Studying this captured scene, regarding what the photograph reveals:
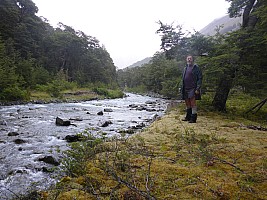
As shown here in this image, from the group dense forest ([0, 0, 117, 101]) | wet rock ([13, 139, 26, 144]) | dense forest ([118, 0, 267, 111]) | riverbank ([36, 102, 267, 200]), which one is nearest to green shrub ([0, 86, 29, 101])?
dense forest ([0, 0, 117, 101])

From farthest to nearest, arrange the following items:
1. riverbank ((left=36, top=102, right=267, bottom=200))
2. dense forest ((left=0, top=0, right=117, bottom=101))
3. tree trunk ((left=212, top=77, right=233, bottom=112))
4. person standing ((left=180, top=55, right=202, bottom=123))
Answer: dense forest ((left=0, top=0, right=117, bottom=101))
tree trunk ((left=212, top=77, right=233, bottom=112))
person standing ((left=180, top=55, right=202, bottom=123))
riverbank ((left=36, top=102, right=267, bottom=200))

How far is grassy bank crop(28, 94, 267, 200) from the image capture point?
2.30m

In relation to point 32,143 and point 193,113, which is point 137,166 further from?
point 32,143

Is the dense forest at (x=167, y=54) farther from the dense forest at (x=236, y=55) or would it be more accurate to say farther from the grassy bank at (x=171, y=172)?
the grassy bank at (x=171, y=172)

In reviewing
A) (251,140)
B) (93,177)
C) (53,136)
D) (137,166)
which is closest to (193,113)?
(251,140)

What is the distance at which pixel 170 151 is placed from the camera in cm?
382

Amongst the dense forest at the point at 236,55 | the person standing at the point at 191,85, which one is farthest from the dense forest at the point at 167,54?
the person standing at the point at 191,85

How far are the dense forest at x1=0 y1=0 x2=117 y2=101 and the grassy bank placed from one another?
20.0 m

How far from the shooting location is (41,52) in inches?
1730

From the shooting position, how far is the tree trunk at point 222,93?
891cm

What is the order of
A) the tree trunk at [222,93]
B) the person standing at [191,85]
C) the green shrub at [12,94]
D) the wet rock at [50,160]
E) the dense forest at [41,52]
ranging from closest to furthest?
the wet rock at [50,160] → the person standing at [191,85] → the tree trunk at [222,93] → the green shrub at [12,94] → the dense forest at [41,52]

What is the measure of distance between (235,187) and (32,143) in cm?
597

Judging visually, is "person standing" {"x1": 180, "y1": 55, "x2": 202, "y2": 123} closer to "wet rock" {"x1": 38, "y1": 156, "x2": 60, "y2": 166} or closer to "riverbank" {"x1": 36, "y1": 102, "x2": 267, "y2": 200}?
"riverbank" {"x1": 36, "y1": 102, "x2": 267, "y2": 200}

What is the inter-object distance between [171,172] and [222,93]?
7380 mm
